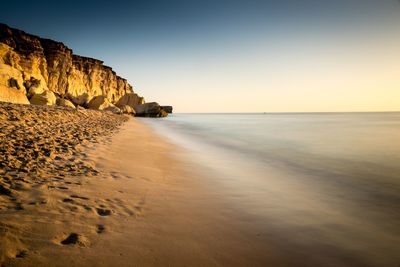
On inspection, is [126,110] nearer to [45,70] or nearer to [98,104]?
[98,104]

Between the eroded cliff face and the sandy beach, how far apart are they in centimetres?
2149

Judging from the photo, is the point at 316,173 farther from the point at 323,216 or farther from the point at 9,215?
the point at 9,215

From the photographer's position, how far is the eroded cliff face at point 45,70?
24853 millimetres

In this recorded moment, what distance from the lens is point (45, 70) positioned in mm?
44281

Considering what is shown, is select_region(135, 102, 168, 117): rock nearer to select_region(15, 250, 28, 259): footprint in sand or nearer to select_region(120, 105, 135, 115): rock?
select_region(120, 105, 135, 115): rock

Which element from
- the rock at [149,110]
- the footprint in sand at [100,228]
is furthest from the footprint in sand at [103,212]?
the rock at [149,110]

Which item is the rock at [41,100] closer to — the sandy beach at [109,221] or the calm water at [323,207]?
the sandy beach at [109,221]

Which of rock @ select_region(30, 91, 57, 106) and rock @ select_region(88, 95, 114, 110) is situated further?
rock @ select_region(88, 95, 114, 110)

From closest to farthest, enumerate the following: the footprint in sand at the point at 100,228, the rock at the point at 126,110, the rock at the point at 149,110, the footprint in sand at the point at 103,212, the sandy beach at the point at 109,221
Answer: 1. the sandy beach at the point at 109,221
2. the footprint in sand at the point at 100,228
3. the footprint in sand at the point at 103,212
4. the rock at the point at 126,110
5. the rock at the point at 149,110

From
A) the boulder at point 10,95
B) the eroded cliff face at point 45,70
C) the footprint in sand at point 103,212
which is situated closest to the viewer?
the footprint in sand at point 103,212

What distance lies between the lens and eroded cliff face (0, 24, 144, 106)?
978 inches

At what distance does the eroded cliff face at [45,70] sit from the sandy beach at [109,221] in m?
21.5

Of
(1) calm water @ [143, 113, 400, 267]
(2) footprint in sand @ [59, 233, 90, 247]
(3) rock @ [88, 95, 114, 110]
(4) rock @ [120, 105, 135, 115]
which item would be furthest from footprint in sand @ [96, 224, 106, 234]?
(4) rock @ [120, 105, 135, 115]

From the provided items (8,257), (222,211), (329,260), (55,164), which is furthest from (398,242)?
(55,164)
